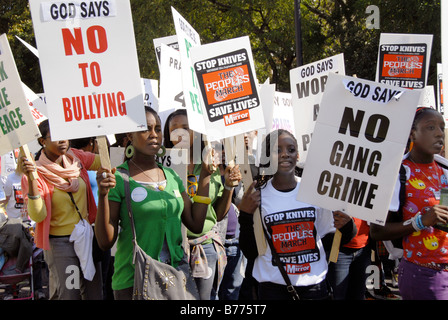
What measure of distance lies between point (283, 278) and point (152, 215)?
95 centimetres

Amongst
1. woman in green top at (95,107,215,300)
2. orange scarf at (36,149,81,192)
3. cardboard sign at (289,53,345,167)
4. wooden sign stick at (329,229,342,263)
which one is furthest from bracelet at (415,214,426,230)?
orange scarf at (36,149,81,192)

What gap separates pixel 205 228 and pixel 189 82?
3.80 ft

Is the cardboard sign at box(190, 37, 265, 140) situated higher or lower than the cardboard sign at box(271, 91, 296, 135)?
higher


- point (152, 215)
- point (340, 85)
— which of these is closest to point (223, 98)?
point (340, 85)

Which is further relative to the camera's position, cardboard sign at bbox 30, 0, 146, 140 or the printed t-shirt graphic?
the printed t-shirt graphic

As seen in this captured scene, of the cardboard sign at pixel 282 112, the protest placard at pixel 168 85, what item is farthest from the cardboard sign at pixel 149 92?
the cardboard sign at pixel 282 112

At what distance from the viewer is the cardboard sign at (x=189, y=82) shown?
4.16 meters

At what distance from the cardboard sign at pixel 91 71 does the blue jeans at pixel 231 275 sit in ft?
6.87

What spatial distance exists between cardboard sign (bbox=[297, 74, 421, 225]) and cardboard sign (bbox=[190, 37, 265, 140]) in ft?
2.49

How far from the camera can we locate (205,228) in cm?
447

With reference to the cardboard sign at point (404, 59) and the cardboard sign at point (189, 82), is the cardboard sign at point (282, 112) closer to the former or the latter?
the cardboard sign at point (404, 59)

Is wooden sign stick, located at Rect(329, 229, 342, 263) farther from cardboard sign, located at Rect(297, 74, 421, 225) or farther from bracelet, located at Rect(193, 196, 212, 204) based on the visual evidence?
bracelet, located at Rect(193, 196, 212, 204)

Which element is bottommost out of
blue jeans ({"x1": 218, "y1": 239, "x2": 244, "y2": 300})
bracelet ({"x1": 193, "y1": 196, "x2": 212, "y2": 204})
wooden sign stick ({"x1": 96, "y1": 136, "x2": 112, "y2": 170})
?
blue jeans ({"x1": 218, "y1": 239, "x2": 244, "y2": 300})

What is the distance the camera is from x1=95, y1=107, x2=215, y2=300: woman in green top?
11.2 ft
